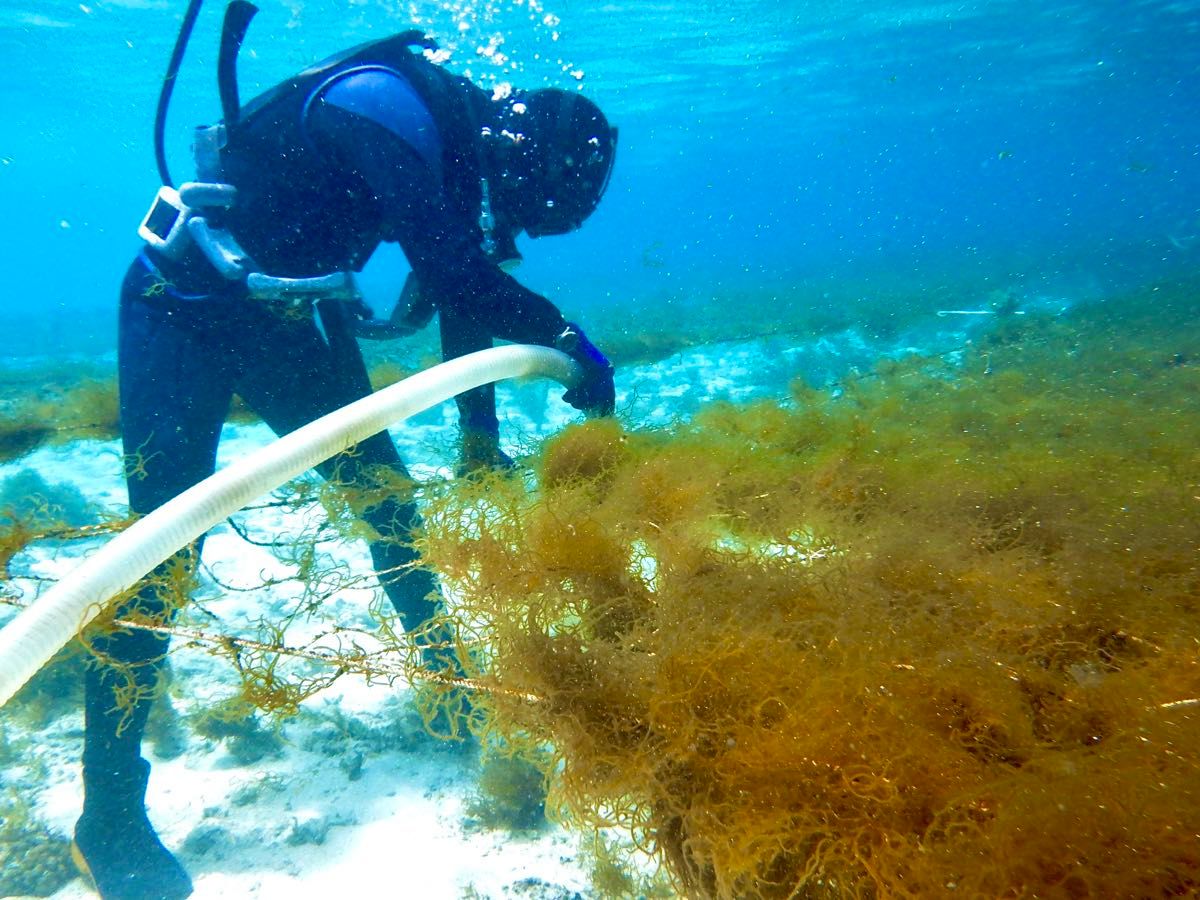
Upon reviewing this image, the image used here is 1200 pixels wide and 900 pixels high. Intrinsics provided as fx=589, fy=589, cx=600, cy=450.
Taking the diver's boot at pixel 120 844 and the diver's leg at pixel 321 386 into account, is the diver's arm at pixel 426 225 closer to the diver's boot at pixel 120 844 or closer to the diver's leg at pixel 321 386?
the diver's leg at pixel 321 386

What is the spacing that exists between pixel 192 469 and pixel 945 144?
Result: 10029 cm

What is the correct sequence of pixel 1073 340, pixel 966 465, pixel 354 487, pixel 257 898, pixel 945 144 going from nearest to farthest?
pixel 966 465 < pixel 354 487 < pixel 257 898 < pixel 1073 340 < pixel 945 144

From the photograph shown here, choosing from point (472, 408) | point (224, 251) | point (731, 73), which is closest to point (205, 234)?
point (224, 251)

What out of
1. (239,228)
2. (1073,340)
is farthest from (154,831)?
(1073,340)

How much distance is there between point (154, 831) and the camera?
366cm

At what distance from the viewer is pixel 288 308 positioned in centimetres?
348

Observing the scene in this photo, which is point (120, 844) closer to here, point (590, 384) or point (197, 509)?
point (197, 509)

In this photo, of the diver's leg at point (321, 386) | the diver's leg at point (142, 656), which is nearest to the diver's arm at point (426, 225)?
the diver's leg at point (321, 386)

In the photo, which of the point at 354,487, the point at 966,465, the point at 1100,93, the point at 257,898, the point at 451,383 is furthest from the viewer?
the point at 1100,93

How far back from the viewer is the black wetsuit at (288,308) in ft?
10.0

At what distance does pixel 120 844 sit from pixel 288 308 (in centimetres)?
332

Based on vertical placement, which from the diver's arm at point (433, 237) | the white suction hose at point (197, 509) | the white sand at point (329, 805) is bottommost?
the white sand at point (329, 805)

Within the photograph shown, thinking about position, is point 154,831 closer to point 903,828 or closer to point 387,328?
point 387,328

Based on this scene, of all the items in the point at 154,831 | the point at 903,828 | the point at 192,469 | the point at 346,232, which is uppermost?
the point at 346,232
